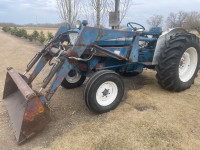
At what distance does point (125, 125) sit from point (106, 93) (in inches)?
Answer: 26.3

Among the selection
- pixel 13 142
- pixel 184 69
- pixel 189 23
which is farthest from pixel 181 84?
pixel 189 23

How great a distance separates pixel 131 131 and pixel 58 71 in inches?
59.5

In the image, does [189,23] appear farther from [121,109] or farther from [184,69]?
[121,109]

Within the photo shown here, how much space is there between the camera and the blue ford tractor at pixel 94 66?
251cm

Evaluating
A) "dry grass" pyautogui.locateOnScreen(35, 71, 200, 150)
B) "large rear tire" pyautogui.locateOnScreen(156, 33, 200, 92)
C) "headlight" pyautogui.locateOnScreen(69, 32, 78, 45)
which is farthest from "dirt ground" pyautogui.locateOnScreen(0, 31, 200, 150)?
"headlight" pyautogui.locateOnScreen(69, 32, 78, 45)

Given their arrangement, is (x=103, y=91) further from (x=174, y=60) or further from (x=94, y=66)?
(x=174, y=60)

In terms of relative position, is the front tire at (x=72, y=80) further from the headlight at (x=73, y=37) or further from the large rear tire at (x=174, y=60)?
the large rear tire at (x=174, y=60)

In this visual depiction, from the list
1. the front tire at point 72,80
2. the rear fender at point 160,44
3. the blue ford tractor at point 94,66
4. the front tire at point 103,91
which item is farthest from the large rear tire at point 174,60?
the front tire at point 72,80

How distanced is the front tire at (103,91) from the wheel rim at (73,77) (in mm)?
1314

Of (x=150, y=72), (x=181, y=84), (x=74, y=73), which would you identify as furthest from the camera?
(x=150, y=72)

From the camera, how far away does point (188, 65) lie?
4.37 m

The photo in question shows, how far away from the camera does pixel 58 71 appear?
9.10ft

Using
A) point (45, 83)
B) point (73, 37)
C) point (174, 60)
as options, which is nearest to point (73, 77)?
point (73, 37)

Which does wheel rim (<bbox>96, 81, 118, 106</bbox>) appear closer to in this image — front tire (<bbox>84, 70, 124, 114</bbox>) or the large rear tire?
front tire (<bbox>84, 70, 124, 114</bbox>)
